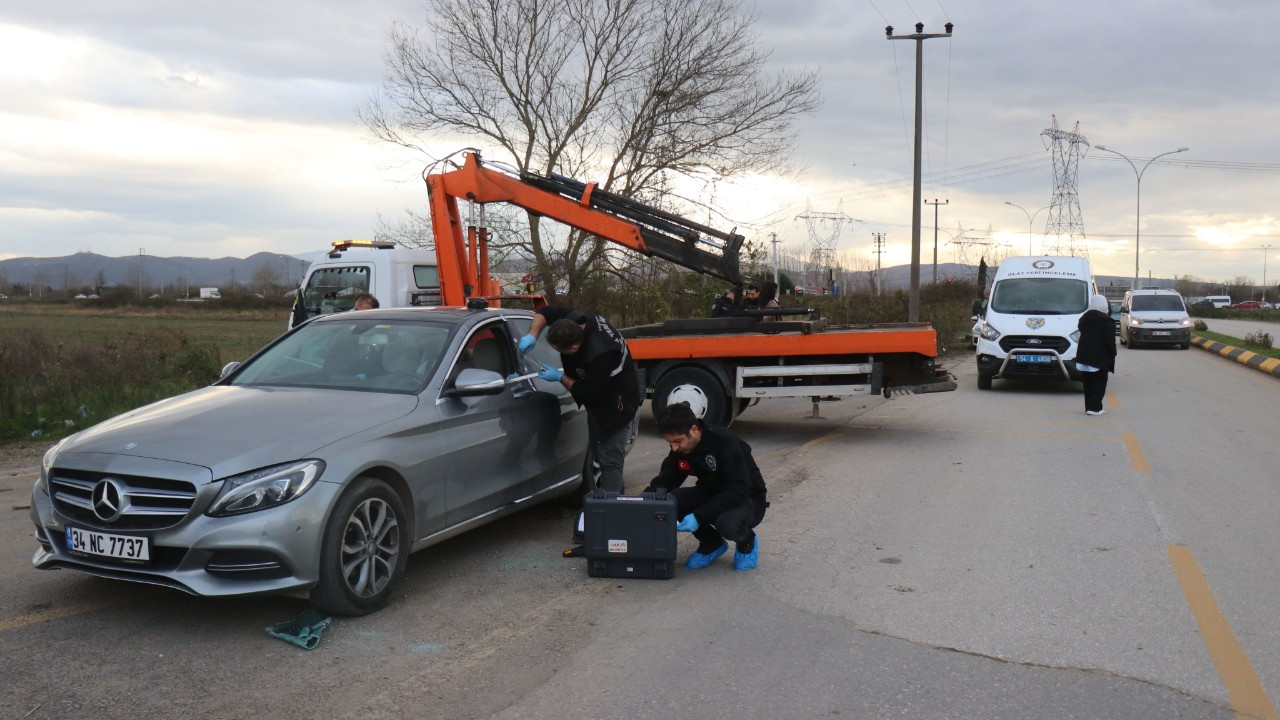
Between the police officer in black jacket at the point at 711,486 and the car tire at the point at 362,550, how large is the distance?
1553 millimetres

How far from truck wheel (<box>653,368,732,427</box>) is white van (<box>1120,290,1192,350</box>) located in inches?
914

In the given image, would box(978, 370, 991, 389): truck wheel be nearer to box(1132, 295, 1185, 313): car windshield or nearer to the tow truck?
the tow truck

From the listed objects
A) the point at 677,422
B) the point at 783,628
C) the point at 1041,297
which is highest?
the point at 1041,297

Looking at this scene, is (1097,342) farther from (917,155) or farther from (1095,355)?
(917,155)

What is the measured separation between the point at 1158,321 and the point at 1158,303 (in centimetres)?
98

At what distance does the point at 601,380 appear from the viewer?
252 inches

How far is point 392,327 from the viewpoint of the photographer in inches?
250

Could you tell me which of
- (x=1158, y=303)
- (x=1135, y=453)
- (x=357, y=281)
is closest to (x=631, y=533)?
(x=1135, y=453)

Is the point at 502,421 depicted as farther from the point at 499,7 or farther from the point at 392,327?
the point at 499,7

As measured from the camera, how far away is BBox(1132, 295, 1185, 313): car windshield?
98.7 ft

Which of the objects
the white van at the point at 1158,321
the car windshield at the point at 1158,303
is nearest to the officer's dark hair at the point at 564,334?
the white van at the point at 1158,321

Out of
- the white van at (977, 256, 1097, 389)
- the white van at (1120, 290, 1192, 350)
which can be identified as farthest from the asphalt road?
the white van at (1120, 290, 1192, 350)

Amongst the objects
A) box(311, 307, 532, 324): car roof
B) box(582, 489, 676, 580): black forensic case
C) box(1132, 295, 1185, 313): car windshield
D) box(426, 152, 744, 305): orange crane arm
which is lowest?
box(582, 489, 676, 580): black forensic case

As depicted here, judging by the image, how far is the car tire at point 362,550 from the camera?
15.4ft
